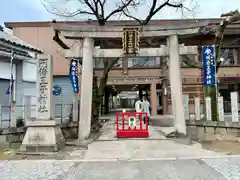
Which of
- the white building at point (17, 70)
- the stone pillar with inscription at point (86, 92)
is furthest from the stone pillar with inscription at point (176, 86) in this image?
the white building at point (17, 70)

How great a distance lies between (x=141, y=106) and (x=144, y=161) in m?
10.2

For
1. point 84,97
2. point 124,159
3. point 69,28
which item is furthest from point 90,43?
point 124,159

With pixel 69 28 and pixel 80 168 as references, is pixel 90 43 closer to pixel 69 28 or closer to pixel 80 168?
pixel 69 28

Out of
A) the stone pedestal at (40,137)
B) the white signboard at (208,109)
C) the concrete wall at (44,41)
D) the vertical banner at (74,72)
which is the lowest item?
the stone pedestal at (40,137)

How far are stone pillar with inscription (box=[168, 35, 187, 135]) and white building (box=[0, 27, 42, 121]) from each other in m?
6.82

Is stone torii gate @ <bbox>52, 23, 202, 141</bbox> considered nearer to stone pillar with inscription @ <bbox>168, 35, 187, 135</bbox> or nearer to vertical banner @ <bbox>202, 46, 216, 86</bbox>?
stone pillar with inscription @ <bbox>168, 35, 187, 135</bbox>

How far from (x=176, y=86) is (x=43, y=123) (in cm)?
568

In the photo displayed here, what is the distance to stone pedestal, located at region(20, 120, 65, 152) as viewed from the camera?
816 cm

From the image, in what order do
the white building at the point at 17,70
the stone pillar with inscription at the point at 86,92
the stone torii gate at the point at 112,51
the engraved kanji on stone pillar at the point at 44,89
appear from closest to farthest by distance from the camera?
the engraved kanji on stone pillar at the point at 44,89 → the stone pillar with inscription at the point at 86,92 → the stone torii gate at the point at 112,51 → the white building at the point at 17,70

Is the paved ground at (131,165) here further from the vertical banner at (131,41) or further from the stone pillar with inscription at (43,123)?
the vertical banner at (131,41)

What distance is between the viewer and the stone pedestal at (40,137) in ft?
26.8

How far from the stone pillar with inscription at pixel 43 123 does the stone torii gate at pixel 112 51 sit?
170cm

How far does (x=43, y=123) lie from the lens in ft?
27.4

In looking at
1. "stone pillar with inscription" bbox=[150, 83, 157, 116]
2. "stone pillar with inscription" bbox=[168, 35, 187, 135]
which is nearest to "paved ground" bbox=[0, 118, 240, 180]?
"stone pillar with inscription" bbox=[168, 35, 187, 135]
